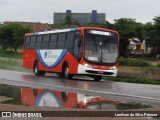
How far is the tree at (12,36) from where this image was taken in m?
97.9

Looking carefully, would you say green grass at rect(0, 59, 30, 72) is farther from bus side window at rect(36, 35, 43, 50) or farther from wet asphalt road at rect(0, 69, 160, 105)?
wet asphalt road at rect(0, 69, 160, 105)

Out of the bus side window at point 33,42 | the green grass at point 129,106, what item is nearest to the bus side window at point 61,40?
the bus side window at point 33,42

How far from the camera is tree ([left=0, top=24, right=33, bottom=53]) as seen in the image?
97875mm

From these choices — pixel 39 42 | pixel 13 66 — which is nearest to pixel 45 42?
pixel 39 42

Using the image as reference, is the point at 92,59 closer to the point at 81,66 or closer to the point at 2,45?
the point at 81,66

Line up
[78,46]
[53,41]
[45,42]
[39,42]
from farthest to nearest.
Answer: [39,42], [45,42], [53,41], [78,46]

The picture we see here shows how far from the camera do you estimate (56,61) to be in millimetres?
27688

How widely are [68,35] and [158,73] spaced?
8918 millimetres

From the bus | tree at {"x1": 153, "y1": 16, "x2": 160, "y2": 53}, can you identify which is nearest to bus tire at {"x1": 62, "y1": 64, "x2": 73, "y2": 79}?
the bus

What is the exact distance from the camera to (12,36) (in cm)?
9994

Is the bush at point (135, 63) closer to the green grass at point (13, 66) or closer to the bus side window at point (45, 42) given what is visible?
the green grass at point (13, 66)

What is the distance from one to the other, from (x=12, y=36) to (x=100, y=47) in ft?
253

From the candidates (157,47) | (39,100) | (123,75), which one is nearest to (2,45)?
(157,47)

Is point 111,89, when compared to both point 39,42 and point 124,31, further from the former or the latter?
point 124,31
